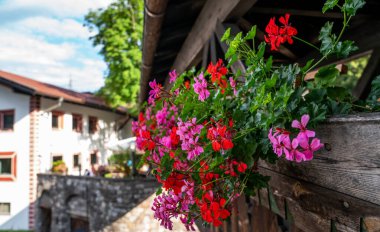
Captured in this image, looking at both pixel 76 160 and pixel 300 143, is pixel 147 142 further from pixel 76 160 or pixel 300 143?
pixel 76 160

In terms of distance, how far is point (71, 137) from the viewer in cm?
1992

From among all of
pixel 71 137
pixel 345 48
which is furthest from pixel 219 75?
pixel 71 137

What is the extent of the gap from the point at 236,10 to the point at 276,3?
106cm

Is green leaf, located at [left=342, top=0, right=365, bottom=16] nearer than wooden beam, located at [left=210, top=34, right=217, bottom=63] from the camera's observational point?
Yes

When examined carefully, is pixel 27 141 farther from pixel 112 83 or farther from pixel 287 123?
pixel 287 123

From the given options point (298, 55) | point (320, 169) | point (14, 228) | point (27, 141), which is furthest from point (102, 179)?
point (320, 169)

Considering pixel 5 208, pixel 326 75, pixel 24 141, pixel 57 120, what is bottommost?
pixel 5 208

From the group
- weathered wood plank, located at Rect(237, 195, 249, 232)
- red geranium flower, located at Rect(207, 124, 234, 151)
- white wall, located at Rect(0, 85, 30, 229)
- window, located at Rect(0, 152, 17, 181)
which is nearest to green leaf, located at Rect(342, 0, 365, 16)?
red geranium flower, located at Rect(207, 124, 234, 151)

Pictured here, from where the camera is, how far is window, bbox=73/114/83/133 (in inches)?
807

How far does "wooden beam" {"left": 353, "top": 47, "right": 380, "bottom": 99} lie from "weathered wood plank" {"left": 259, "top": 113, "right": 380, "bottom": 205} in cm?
355

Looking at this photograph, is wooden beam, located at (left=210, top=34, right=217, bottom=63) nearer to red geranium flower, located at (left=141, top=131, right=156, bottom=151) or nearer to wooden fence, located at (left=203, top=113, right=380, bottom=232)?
red geranium flower, located at (left=141, top=131, right=156, bottom=151)

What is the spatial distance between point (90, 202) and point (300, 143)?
1419 centimetres

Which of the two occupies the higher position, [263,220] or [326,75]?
[326,75]

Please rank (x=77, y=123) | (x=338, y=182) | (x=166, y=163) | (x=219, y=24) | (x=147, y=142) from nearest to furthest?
(x=338, y=182)
(x=166, y=163)
(x=147, y=142)
(x=219, y=24)
(x=77, y=123)
